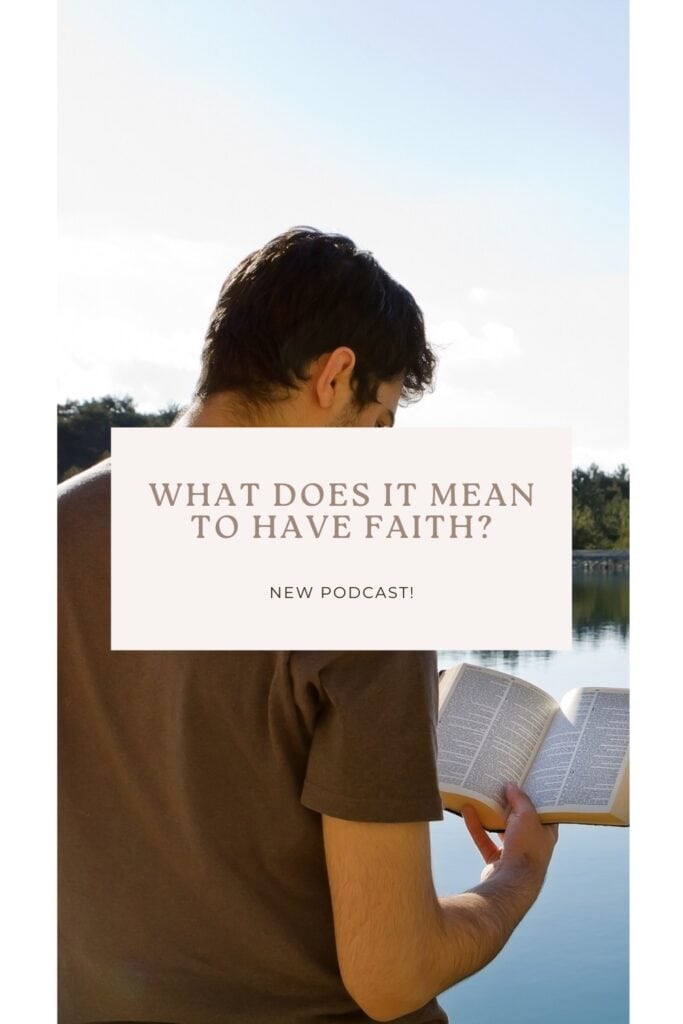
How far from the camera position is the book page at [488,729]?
1.36m

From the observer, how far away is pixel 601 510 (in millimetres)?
1403

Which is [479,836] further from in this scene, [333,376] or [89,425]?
[89,425]

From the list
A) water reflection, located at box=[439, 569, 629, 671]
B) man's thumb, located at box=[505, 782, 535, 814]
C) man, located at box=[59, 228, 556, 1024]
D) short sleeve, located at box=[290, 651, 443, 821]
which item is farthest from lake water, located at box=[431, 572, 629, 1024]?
short sleeve, located at box=[290, 651, 443, 821]

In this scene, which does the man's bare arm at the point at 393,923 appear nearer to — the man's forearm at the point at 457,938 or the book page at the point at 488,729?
the man's forearm at the point at 457,938

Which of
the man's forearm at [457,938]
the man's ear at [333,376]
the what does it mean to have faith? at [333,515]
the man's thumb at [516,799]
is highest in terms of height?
the man's ear at [333,376]

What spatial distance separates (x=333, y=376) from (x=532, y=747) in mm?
577

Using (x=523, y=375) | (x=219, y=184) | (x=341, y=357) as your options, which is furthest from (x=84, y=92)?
(x=523, y=375)

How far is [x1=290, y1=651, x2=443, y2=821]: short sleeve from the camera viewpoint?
922 millimetres

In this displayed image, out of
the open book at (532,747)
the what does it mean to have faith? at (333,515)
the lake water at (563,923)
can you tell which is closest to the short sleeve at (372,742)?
the what does it mean to have faith? at (333,515)

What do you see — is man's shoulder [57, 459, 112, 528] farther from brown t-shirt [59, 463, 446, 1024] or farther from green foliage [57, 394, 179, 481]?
green foliage [57, 394, 179, 481]

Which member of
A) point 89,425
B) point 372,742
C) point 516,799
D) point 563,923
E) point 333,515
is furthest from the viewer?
point 563,923

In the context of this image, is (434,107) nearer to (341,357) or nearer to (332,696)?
(341,357)

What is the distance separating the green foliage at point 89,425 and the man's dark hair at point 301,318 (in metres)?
0.24
